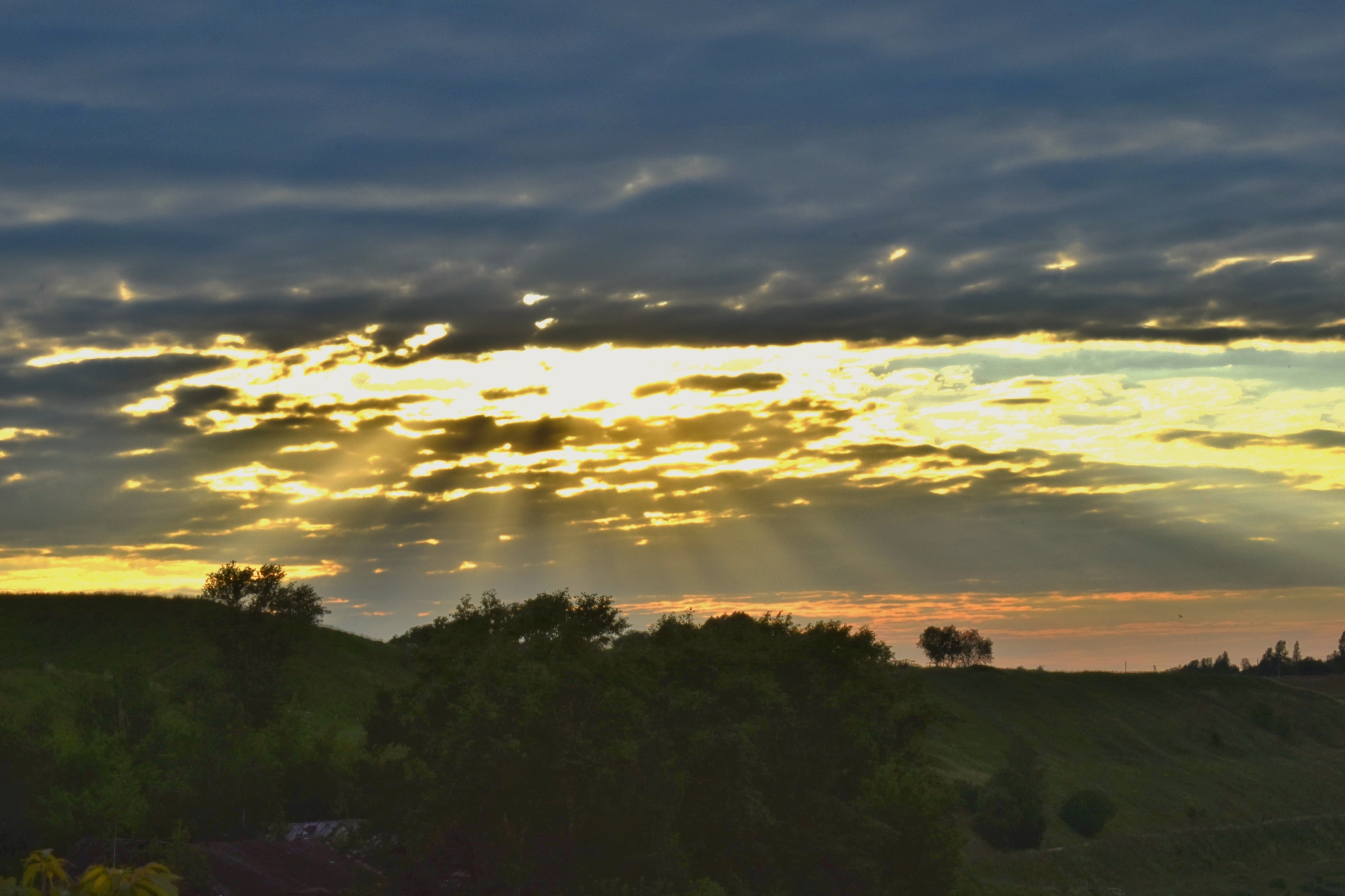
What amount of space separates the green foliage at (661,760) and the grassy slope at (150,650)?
5319cm

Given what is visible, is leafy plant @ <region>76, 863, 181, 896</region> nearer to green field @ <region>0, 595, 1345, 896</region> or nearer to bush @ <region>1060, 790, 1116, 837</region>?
green field @ <region>0, 595, 1345, 896</region>

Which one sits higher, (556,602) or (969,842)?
(556,602)

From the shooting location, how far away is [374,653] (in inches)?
6531

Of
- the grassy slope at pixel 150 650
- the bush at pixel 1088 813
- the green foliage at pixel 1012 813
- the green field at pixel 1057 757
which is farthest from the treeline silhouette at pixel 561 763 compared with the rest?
the bush at pixel 1088 813

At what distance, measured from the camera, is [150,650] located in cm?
14500

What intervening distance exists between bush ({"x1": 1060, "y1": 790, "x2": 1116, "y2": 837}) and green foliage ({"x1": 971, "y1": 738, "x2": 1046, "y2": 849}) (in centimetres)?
551

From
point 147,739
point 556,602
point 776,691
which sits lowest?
point 147,739

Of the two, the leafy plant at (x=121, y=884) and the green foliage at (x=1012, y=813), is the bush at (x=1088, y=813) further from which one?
the leafy plant at (x=121, y=884)

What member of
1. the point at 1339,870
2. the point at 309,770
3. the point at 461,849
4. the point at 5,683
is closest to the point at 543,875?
the point at 461,849

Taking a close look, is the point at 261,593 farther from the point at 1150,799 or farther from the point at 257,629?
the point at 1150,799

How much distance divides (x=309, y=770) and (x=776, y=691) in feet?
139

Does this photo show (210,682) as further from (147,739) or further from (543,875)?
(543,875)

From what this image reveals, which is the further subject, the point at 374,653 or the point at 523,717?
the point at 374,653

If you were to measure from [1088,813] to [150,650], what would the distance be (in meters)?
113
